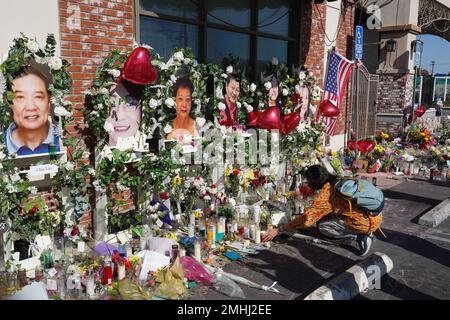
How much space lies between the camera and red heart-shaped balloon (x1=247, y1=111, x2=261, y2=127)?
23.1ft

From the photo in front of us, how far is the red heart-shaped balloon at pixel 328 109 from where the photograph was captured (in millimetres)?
8539

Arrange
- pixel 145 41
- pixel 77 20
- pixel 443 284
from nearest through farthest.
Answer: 1. pixel 443 284
2. pixel 77 20
3. pixel 145 41

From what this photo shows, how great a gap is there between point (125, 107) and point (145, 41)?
1125mm

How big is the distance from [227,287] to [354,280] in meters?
1.21

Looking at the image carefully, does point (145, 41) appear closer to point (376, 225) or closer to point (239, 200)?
point (239, 200)

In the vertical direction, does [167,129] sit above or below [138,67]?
below

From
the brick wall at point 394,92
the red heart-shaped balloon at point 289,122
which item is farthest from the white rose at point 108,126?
the brick wall at point 394,92

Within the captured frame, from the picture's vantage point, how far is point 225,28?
7.06 meters

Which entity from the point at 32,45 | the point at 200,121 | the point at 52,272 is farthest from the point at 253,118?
the point at 52,272

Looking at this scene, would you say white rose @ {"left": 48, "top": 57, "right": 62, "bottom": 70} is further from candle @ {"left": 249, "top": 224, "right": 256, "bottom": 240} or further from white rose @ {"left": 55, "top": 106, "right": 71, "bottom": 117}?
candle @ {"left": 249, "top": 224, "right": 256, "bottom": 240}

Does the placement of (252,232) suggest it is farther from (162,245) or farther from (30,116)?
(30,116)

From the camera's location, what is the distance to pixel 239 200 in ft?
21.9

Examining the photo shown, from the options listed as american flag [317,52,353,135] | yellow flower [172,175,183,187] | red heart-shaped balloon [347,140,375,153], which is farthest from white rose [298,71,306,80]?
yellow flower [172,175,183,187]

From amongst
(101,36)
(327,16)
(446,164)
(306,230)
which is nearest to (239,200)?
(306,230)
